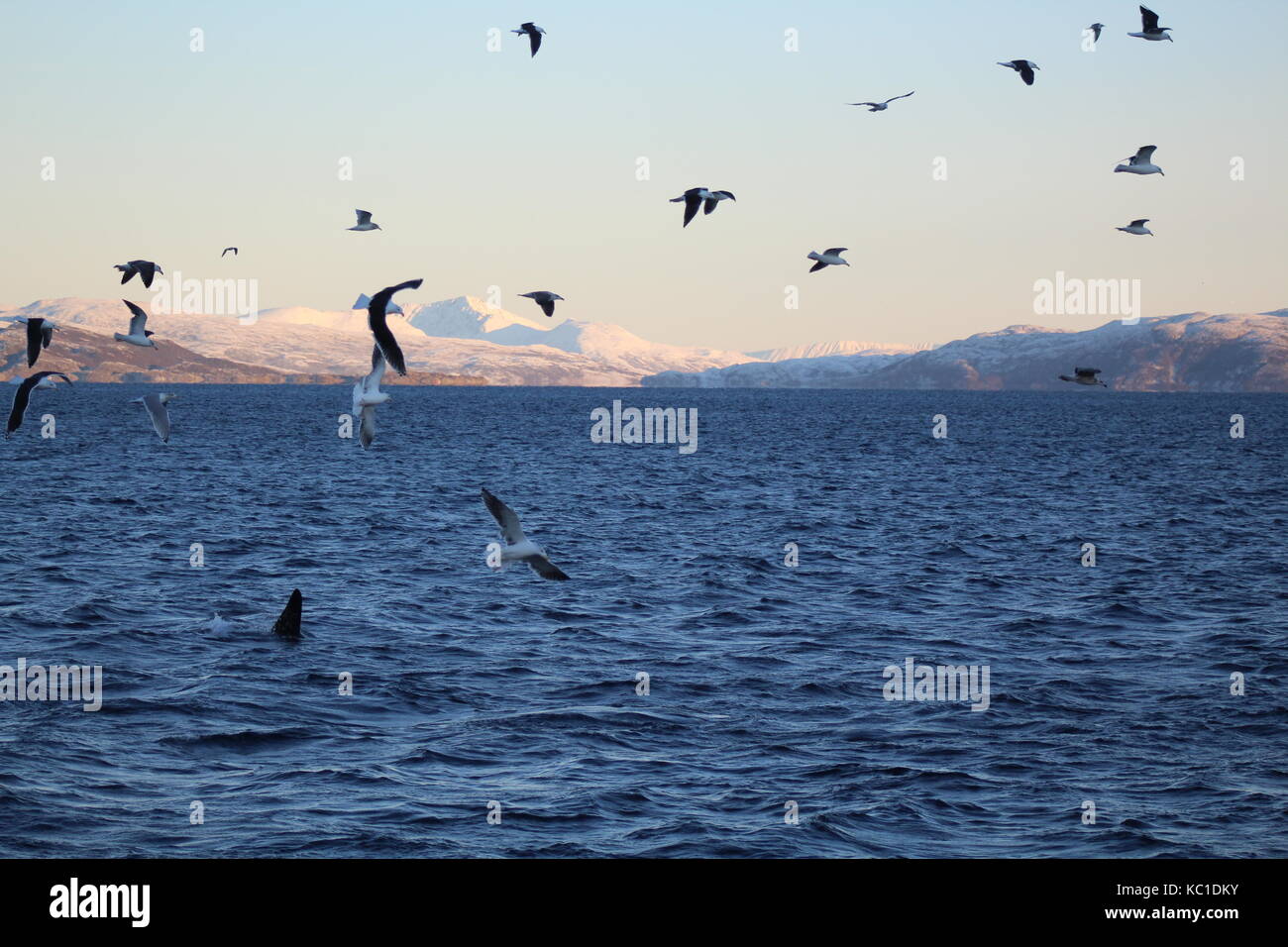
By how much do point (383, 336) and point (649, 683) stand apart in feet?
36.0

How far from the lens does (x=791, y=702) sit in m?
22.2

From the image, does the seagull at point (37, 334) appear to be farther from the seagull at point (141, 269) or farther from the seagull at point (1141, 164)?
the seagull at point (1141, 164)

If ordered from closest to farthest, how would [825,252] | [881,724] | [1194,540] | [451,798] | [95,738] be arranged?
[451,798] < [95,738] < [881,724] < [825,252] < [1194,540]

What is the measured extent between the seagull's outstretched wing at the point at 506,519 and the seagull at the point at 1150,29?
1934 cm

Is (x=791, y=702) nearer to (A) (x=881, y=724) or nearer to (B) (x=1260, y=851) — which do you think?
(A) (x=881, y=724)

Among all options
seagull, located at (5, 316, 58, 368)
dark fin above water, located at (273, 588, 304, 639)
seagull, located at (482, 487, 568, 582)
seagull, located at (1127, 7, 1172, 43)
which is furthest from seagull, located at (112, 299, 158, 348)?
seagull, located at (1127, 7, 1172, 43)

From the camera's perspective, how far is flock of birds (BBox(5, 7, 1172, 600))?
48.6 ft

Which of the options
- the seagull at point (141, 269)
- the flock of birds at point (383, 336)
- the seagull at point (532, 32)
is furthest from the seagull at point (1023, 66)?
the seagull at point (141, 269)

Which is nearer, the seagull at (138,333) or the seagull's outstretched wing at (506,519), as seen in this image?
→ the seagull's outstretched wing at (506,519)

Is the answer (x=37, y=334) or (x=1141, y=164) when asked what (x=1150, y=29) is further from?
(x=37, y=334)

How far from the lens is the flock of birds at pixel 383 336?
1483 centimetres
